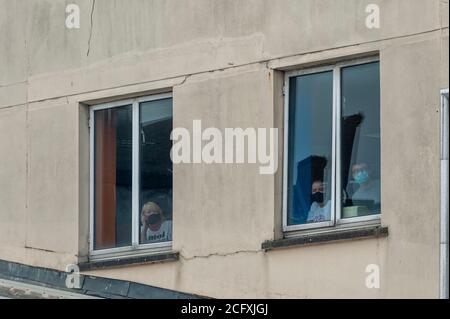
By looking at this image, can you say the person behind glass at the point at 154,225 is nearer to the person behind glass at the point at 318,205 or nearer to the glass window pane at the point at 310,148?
the glass window pane at the point at 310,148

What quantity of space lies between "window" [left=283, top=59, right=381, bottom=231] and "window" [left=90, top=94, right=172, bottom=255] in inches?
55.6

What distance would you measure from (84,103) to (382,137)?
351 centimetres

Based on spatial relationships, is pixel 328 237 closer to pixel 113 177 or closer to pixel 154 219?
pixel 154 219

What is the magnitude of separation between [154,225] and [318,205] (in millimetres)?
1906

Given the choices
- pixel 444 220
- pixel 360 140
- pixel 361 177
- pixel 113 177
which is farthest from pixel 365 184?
pixel 113 177

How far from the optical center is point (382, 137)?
789 centimetres

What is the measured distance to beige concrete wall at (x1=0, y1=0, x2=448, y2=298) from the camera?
766 cm

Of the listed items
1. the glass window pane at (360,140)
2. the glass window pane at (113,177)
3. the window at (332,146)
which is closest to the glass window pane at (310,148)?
the window at (332,146)

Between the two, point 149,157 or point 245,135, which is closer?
point 245,135

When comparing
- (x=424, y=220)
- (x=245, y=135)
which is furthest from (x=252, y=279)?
(x=424, y=220)
